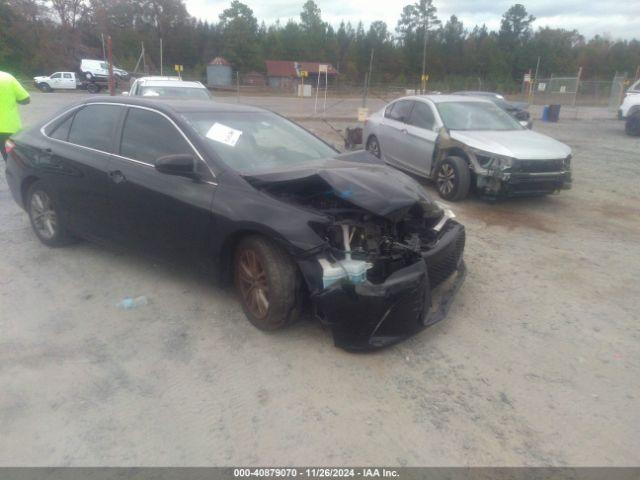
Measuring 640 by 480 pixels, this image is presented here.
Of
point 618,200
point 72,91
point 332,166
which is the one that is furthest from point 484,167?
point 72,91

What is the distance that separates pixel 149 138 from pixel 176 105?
0.40m

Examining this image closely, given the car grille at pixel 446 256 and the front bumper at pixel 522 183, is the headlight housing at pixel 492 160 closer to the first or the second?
the front bumper at pixel 522 183

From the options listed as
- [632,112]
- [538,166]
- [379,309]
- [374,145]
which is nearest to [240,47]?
[632,112]

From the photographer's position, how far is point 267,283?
11.3ft

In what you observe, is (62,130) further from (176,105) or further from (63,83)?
(63,83)

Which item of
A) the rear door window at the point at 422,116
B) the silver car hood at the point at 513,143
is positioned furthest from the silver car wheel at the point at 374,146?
the silver car hood at the point at 513,143

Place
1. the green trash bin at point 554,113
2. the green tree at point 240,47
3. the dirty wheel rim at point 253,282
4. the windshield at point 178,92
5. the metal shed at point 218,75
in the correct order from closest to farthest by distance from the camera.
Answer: the dirty wheel rim at point 253,282 → the windshield at point 178,92 → the green trash bin at point 554,113 → the metal shed at point 218,75 → the green tree at point 240,47

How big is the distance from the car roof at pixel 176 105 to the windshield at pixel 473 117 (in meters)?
4.13

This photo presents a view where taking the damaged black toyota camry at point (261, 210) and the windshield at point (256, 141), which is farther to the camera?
the windshield at point (256, 141)

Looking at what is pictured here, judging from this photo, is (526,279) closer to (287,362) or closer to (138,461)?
(287,362)

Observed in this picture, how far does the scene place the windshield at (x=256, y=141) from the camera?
13.0 ft

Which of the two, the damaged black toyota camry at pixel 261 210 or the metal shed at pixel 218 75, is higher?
the metal shed at pixel 218 75

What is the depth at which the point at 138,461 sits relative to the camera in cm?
248

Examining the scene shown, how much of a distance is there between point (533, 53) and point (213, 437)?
7739 cm
